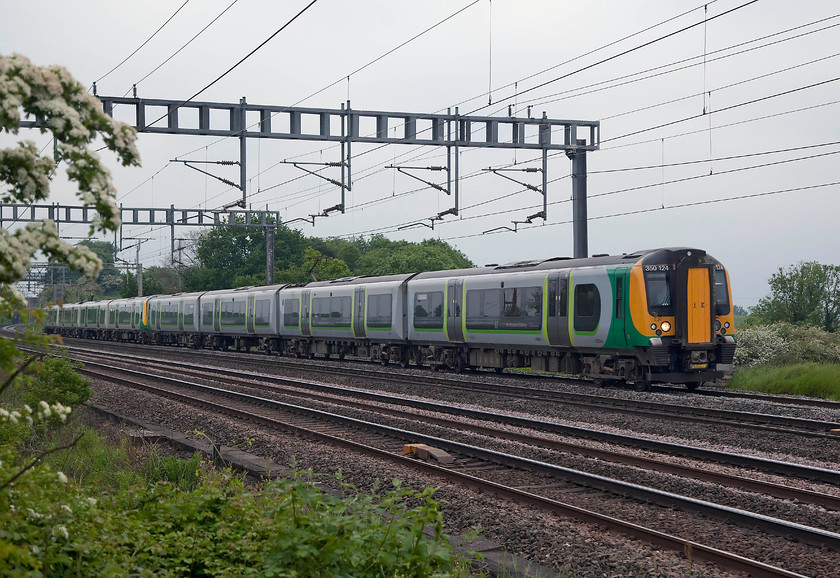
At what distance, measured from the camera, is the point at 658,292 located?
61.6ft

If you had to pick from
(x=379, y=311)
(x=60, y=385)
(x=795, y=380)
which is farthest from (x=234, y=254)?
(x=60, y=385)

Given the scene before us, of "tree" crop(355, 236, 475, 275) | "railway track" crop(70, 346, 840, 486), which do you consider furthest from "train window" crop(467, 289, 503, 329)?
"tree" crop(355, 236, 475, 275)

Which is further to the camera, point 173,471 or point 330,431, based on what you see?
point 330,431

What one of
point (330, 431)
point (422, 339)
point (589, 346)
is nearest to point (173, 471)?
point (330, 431)

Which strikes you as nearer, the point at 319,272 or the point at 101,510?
the point at 101,510

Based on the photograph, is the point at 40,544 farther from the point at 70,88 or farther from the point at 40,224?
the point at 70,88

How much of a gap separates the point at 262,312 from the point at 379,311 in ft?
37.2

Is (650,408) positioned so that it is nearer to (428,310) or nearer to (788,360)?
(788,360)

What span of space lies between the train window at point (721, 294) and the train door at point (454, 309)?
23.6ft

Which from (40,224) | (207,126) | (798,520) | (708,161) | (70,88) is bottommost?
(798,520)

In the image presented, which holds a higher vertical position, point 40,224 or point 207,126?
point 207,126

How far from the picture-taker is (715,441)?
12266 mm

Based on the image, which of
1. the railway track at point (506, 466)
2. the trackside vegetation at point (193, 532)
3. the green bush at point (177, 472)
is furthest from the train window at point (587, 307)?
the trackside vegetation at point (193, 532)

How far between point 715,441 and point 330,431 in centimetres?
566
